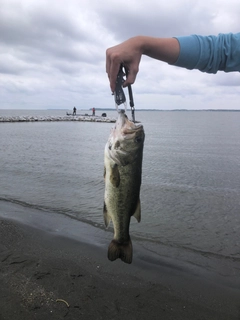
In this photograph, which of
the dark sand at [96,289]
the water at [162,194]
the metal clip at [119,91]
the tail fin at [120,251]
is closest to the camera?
the metal clip at [119,91]

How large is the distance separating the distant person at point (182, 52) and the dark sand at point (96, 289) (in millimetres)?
3730

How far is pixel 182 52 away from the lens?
270 centimetres

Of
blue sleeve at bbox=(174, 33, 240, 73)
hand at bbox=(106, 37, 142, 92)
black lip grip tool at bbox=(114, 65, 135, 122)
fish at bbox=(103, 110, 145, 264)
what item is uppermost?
blue sleeve at bbox=(174, 33, 240, 73)

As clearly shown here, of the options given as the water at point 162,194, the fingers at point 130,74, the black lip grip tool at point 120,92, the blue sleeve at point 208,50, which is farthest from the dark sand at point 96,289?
the blue sleeve at point 208,50

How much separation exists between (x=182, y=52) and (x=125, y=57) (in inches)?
23.8

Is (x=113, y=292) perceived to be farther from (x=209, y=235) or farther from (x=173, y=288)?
(x=209, y=235)

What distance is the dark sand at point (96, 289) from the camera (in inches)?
181

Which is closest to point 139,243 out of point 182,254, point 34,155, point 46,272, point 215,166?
point 182,254

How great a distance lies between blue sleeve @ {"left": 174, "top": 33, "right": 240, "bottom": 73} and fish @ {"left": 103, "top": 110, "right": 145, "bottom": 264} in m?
0.83

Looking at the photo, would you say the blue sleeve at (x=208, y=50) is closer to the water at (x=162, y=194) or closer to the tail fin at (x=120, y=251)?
the tail fin at (x=120, y=251)

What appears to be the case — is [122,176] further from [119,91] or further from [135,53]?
[135,53]

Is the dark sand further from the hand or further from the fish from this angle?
the hand

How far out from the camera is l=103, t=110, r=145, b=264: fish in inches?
123

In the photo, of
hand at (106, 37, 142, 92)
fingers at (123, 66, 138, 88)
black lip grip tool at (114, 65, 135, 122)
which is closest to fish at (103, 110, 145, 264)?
black lip grip tool at (114, 65, 135, 122)
